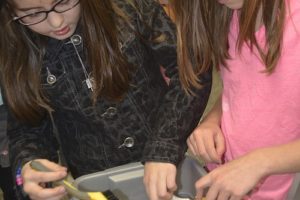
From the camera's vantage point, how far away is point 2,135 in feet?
3.89

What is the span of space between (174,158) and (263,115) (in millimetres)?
175

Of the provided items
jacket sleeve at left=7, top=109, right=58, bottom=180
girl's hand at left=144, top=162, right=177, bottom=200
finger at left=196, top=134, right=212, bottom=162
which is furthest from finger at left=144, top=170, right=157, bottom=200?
jacket sleeve at left=7, top=109, right=58, bottom=180

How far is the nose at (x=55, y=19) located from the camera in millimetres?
758

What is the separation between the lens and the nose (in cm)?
76

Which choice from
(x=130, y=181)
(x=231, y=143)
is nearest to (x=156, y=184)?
(x=130, y=181)

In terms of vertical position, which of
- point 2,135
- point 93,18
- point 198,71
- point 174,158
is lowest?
point 2,135

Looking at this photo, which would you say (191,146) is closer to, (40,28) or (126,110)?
A: (126,110)

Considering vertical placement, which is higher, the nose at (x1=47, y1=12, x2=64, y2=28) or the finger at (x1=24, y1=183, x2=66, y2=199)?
the nose at (x1=47, y1=12, x2=64, y2=28)

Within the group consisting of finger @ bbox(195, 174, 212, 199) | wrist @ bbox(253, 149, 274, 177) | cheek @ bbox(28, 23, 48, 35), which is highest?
cheek @ bbox(28, 23, 48, 35)

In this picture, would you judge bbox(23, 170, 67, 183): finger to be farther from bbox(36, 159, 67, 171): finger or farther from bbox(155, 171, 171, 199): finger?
bbox(155, 171, 171, 199): finger

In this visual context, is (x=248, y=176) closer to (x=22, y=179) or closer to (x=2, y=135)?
(x=22, y=179)

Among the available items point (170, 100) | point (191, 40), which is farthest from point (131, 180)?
point (191, 40)

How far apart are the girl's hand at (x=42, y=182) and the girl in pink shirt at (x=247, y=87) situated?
0.74 feet

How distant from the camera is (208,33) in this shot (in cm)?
81
